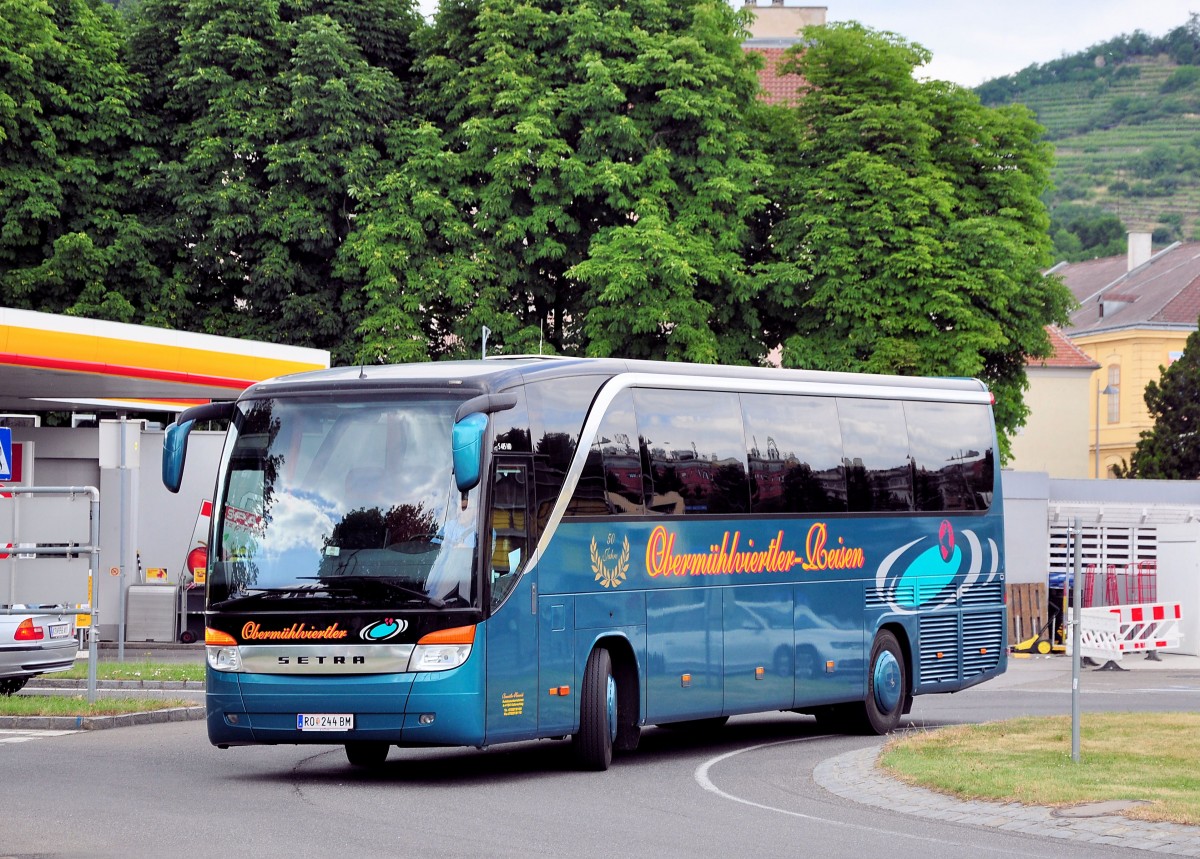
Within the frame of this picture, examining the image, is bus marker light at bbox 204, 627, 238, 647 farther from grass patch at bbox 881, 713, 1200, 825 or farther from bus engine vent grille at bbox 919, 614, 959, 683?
bus engine vent grille at bbox 919, 614, 959, 683

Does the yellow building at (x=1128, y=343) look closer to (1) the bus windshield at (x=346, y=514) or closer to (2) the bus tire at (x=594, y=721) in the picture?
(2) the bus tire at (x=594, y=721)

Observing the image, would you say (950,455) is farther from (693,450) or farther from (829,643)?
(693,450)

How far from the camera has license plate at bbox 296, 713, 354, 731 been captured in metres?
14.0

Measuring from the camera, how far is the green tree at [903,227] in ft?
144

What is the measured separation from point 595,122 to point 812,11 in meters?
34.7

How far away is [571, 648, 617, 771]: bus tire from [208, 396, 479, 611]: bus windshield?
66.0 inches

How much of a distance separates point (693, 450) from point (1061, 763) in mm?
4142

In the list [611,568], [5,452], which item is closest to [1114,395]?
[5,452]

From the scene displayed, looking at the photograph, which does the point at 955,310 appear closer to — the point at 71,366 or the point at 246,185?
the point at 246,185

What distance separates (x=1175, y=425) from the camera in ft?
223

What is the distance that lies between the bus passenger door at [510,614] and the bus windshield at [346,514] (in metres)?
0.26

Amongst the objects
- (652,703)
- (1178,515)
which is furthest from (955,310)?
(652,703)

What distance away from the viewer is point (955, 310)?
143 ft

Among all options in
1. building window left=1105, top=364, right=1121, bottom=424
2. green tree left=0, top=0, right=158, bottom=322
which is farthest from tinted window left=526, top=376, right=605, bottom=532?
building window left=1105, top=364, right=1121, bottom=424
